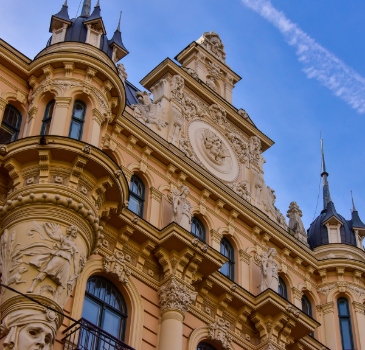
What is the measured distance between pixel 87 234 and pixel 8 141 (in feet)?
15.1

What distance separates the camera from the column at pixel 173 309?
22.8 meters

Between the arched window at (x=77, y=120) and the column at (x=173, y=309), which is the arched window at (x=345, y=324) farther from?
the arched window at (x=77, y=120)

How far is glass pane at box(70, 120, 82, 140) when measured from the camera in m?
23.9

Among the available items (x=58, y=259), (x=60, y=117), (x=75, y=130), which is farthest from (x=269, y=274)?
(x=58, y=259)

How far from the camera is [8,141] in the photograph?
24406 millimetres

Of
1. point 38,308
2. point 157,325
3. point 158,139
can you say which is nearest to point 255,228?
point 158,139

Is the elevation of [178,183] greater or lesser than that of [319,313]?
greater

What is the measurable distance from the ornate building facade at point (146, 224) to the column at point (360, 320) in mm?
50

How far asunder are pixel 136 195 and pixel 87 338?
6824 millimetres

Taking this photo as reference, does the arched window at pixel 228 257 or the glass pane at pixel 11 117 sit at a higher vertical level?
the glass pane at pixel 11 117

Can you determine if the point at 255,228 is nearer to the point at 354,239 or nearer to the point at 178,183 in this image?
the point at 178,183

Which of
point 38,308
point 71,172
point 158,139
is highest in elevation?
point 158,139

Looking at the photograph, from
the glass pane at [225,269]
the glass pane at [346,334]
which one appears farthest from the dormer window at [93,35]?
the glass pane at [346,334]

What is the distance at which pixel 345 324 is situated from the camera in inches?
1185
